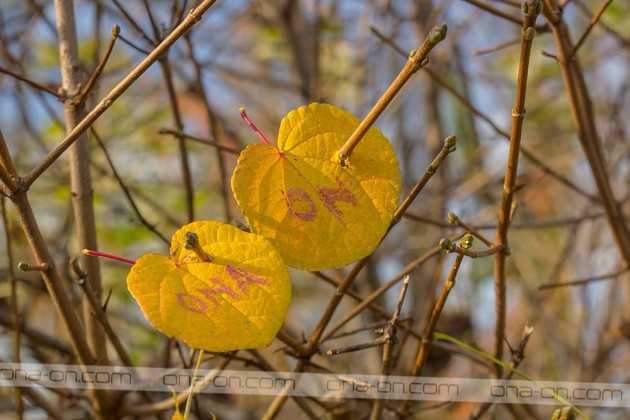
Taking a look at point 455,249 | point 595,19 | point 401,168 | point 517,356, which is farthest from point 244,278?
point 401,168

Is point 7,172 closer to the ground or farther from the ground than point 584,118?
closer to the ground

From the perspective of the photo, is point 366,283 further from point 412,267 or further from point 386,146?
point 386,146

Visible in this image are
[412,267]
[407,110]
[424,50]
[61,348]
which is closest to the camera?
[424,50]

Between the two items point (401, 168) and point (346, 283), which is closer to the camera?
point (346, 283)

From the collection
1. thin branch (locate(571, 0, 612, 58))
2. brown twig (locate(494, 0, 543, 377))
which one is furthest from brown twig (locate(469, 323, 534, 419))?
thin branch (locate(571, 0, 612, 58))

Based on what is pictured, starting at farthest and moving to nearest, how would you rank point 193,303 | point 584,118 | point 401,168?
1. point 401,168
2. point 584,118
3. point 193,303

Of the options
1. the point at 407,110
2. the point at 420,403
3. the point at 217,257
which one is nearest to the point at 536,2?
the point at 217,257

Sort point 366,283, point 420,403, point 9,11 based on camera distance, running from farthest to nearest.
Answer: point 9,11
point 366,283
point 420,403

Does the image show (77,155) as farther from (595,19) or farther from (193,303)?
(595,19)
